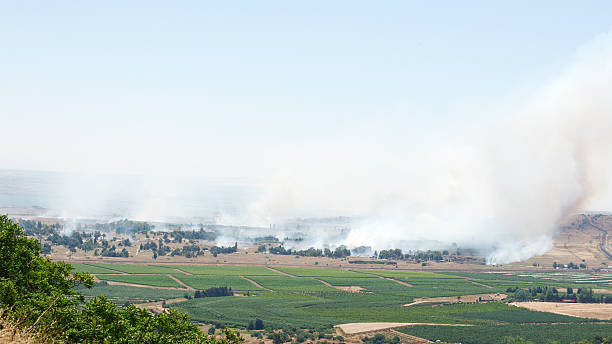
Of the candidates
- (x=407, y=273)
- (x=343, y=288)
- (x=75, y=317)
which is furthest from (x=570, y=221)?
(x=75, y=317)

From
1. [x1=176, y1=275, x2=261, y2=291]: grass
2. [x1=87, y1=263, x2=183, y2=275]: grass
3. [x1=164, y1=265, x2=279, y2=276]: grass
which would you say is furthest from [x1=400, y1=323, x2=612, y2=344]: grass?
[x1=87, y1=263, x2=183, y2=275]: grass

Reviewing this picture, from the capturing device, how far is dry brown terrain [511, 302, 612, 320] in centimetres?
8200

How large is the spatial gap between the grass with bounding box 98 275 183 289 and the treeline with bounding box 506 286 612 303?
50.9 metres

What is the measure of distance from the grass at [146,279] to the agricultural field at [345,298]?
0.15 metres

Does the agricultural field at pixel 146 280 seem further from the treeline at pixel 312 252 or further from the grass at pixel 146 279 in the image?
the treeline at pixel 312 252

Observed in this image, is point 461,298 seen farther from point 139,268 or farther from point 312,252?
point 139,268

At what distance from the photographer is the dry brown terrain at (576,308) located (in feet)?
269

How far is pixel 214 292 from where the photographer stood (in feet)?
304

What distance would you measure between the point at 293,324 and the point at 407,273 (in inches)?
2201

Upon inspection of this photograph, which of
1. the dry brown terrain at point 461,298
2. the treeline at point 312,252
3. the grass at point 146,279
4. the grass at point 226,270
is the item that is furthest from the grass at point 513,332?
the treeline at point 312,252

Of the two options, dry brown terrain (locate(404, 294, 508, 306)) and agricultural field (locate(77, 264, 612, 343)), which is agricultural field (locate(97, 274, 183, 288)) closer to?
agricultural field (locate(77, 264, 612, 343))

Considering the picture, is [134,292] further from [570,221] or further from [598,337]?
[570,221]

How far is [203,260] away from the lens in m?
131

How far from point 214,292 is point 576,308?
49.2 m
